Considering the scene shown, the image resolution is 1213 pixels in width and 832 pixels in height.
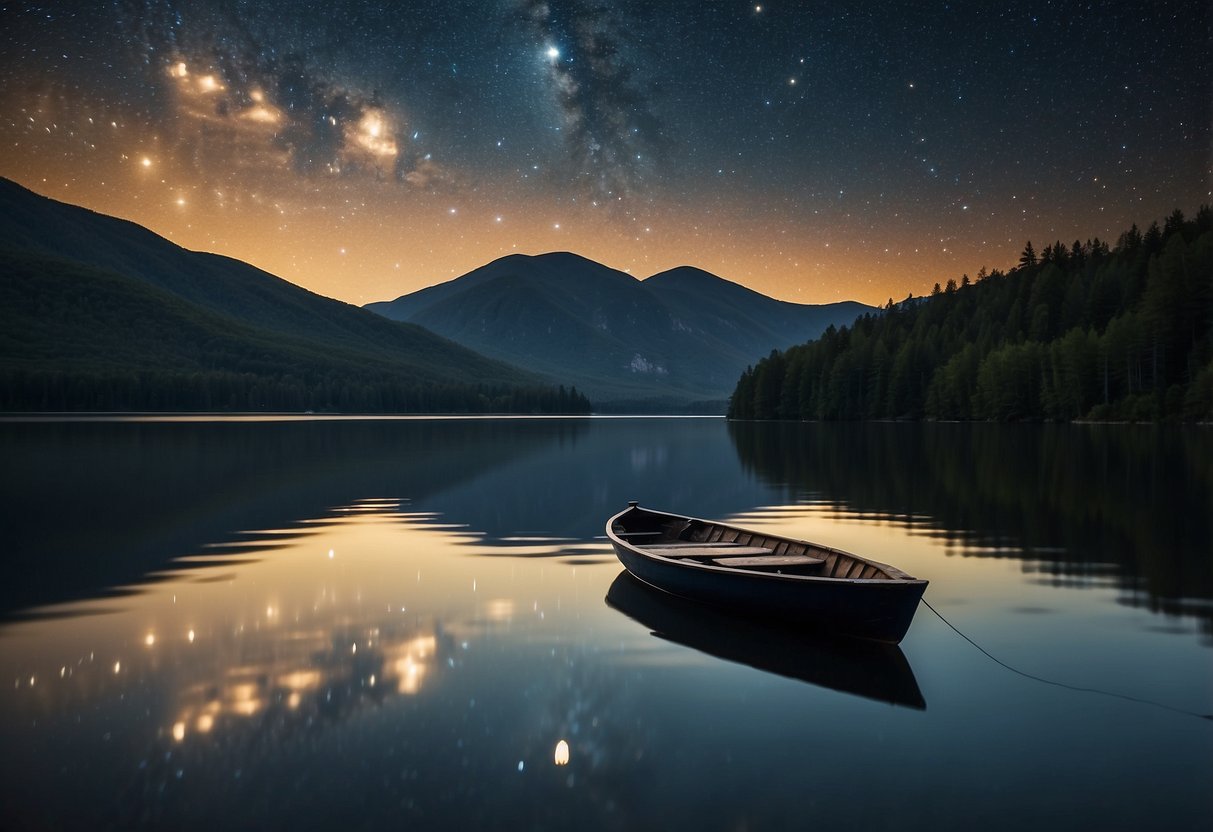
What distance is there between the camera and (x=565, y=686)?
46.4 feet

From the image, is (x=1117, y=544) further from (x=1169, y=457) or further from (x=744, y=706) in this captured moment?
(x=1169, y=457)

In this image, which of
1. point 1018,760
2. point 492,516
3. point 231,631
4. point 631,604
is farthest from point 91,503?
point 1018,760

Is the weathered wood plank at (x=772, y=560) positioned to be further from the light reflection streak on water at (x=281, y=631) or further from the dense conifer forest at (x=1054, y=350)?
the dense conifer forest at (x=1054, y=350)

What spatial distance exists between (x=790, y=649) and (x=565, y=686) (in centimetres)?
478

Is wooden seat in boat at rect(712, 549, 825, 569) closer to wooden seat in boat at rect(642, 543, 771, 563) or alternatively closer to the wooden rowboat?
the wooden rowboat

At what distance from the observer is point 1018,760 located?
1083 cm

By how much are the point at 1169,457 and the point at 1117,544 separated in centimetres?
4015

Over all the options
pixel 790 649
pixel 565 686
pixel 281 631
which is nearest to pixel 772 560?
pixel 790 649

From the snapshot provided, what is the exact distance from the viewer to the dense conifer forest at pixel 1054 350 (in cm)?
12269

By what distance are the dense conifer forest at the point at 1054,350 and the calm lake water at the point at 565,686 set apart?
10877cm

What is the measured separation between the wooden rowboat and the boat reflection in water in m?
0.30

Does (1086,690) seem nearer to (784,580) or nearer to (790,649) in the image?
(790,649)

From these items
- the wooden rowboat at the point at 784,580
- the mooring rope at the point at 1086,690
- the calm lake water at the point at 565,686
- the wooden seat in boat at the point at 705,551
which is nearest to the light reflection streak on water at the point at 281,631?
the calm lake water at the point at 565,686

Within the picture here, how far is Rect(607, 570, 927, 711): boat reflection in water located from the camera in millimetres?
14094
